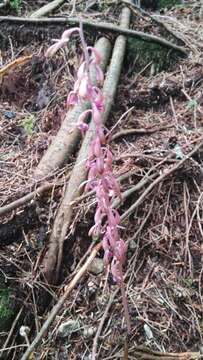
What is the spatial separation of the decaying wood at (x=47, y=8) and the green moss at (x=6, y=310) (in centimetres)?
244

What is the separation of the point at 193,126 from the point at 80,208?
3.29ft

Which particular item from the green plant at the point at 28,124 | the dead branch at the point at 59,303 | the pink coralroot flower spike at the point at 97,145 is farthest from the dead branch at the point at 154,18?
the pink coralroot flower spike at the point at 97,145

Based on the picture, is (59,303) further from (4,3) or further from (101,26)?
(4,3)

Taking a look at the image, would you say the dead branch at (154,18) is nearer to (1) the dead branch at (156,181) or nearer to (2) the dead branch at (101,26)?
(2) the dead branch at (101,26)

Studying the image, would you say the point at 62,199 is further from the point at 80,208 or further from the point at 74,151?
the point at 74,151

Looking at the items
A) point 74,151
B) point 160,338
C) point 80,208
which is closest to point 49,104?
point 74,151

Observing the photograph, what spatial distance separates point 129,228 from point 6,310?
797 millimetres

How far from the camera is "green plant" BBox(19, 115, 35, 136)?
3602 millimetres

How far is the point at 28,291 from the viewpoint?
2.73 metres

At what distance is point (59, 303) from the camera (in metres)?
2.64

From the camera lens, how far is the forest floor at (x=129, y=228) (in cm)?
258

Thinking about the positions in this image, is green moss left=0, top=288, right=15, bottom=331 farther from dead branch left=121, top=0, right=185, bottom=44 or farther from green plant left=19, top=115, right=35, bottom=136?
dead branch left=121, top=0, right=185, bottom=44

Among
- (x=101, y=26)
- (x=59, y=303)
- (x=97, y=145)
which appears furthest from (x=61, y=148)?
(x=97, y=145)

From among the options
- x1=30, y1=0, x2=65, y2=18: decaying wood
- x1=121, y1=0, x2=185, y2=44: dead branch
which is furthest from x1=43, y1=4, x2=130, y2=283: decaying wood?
x1=30, y1=0, x2=65, y2=18: decaying wood
